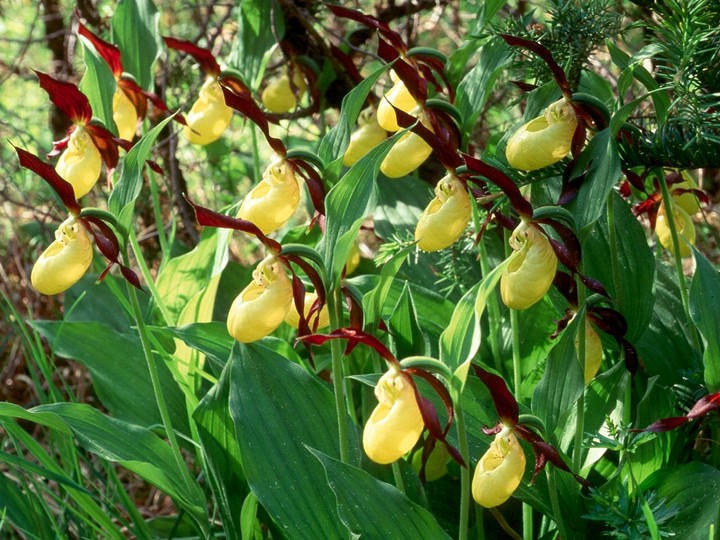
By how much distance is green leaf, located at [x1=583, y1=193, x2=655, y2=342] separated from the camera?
1490mm

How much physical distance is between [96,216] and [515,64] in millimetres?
807

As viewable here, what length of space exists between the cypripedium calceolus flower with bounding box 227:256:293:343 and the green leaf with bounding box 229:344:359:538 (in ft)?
0.39

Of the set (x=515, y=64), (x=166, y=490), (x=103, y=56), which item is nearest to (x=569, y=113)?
(x=515, y=64)

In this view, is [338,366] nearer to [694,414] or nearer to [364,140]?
[694,414]

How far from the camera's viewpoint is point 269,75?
101 inches

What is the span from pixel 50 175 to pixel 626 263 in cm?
102

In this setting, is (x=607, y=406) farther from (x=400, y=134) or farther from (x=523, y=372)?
(x=400, y=134)

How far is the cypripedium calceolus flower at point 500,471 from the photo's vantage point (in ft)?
3.84

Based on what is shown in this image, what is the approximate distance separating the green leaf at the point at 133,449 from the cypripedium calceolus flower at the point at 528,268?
0.69 metres

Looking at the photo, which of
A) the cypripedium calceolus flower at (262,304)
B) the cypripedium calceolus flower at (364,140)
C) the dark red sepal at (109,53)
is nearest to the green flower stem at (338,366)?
the cypripedium calceolus flower at (262,304)

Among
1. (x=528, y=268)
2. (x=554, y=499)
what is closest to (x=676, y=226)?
(x=528, y=268)

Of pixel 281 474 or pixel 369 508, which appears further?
pixel 281 474

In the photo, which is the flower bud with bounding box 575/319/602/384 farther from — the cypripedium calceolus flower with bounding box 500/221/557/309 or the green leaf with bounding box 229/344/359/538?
the green leaf with bounding box 229/344/359/538

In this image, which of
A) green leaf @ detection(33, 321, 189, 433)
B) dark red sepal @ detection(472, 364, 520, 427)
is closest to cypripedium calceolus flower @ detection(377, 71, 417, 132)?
dark red sepal @ detection(472, 364, 520, 427)
